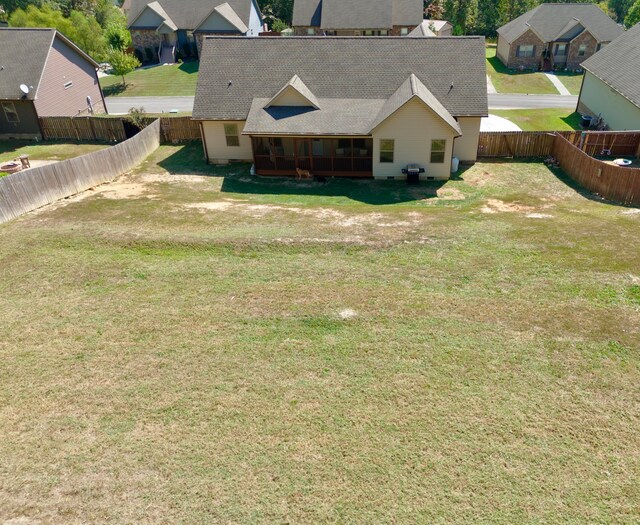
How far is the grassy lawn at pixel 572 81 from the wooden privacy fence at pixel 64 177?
39190 mm

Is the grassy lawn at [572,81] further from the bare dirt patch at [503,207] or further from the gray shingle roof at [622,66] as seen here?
the bare dirt patch at [503,207]

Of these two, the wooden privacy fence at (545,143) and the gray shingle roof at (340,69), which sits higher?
the gray shingle roof at (340,69)

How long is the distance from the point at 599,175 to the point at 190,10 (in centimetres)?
5131

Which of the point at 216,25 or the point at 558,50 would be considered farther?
the point at 216,25

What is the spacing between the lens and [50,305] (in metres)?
13.2

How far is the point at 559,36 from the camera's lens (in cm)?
4866

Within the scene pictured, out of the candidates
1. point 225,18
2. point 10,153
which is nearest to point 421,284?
point 10,153

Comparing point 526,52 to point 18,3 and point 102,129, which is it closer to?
point 102,129

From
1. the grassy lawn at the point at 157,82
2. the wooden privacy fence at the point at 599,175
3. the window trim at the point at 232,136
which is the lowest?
the wooden privacy fence at the point at 599,175

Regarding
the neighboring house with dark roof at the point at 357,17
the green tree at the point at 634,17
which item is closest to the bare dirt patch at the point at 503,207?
the neighboring house with dark roof at the point at 357,17

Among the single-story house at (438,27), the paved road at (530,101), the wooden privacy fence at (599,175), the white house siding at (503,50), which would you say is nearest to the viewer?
the wooden privacy fence at (599,175)

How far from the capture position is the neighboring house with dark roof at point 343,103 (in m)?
24.3

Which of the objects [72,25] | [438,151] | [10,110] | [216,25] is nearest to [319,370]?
[438,151]

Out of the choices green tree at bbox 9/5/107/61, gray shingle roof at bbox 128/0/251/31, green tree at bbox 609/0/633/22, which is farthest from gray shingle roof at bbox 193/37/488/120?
green tree at bbox 609/0/633/22
